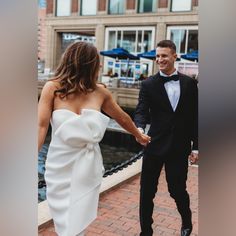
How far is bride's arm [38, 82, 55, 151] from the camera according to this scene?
2438 mm

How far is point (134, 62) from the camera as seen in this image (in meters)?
28.2

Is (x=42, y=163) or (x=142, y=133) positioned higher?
(x=142, y=133)

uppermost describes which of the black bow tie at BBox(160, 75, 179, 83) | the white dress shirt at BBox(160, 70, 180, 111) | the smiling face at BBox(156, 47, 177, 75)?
the smiling face at BBox(156, 47, 177, 75)

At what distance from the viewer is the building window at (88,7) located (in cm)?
3058

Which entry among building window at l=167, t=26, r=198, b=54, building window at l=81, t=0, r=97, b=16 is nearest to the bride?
building window at l=167, t=26, r=198, b=54

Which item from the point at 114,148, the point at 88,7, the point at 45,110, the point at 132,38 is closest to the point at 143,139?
the point at 45,110

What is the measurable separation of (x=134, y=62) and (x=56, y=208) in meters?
26.1

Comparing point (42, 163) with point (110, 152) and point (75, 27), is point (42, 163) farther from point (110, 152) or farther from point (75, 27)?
point (75, 27)

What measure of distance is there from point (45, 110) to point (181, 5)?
2561cm

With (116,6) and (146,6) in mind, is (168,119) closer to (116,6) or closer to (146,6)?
(146,6)

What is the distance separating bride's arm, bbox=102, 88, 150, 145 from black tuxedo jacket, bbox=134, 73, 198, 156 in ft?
0.74

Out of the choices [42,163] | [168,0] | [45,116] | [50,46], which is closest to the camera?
[45,116]

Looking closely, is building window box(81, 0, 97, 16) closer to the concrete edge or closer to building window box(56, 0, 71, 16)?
building window box(56, 0, 71, 16)
